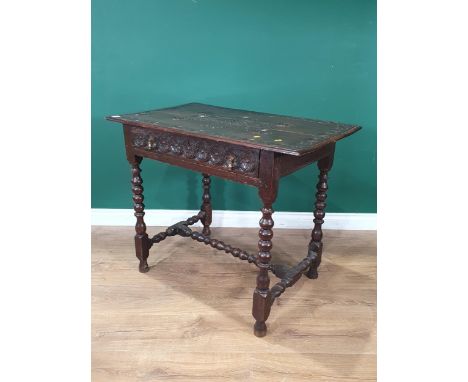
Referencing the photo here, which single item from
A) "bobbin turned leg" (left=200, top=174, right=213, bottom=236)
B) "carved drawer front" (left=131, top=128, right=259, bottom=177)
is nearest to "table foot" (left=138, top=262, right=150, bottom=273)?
"bobbin turned leg" (left=200, top=174, right=213, bottom=236)

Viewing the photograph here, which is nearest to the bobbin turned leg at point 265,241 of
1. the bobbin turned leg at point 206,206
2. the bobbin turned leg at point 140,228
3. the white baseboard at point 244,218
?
the bobbin turned leg at point 140,228

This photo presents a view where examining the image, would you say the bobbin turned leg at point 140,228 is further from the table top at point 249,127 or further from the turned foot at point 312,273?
the turned foot at point 312,273

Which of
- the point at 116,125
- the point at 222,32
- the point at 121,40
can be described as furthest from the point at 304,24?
the point at 116,125

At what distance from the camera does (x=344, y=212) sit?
2727 mm

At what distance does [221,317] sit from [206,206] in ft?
2.75

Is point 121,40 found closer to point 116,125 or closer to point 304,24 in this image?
point 116,125

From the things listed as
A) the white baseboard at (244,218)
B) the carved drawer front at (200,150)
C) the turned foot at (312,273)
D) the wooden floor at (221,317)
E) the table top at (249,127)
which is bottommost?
the wooden floor at (221,317)

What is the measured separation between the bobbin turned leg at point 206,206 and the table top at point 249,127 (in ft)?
1.61

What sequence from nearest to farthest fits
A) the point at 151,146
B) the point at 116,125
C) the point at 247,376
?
the point at 247,376 → the point at 151,146 → the point at 116,125

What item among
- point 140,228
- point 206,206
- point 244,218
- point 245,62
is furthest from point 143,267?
point 245,62

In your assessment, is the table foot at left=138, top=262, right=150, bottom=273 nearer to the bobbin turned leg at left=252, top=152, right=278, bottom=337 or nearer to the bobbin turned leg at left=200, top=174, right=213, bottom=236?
the bobbin turned leg at left=200, top=174, right=213, bottom=236

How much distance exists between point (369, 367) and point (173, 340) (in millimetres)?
764

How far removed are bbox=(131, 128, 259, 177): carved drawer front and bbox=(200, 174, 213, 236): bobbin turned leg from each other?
61cm

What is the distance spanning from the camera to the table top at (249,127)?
157 cm
